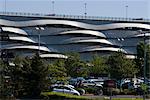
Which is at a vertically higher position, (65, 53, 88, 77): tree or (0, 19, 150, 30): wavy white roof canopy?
(0, 19, 150, 30): wavy white roof canopy

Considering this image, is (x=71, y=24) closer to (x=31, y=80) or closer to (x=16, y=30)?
(x=16, y=30)

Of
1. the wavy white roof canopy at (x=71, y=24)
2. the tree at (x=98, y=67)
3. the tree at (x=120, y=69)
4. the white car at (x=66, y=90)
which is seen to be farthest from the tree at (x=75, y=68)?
the wavy white roof canopy at (x=71, y=24)

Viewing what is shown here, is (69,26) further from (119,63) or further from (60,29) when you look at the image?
Answer: (119,63)

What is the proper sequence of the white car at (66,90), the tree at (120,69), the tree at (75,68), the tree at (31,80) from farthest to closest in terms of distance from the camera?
1. the tree at (75,68)
2. the tree at (120,69)
3. the white car at (66,90)
4. the tree at (31,80)

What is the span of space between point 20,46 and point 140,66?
1456 inches

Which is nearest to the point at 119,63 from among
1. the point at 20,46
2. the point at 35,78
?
the point at 35,78

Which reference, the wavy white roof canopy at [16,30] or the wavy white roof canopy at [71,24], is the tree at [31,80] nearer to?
the wavy white roof canopy at [16,30]

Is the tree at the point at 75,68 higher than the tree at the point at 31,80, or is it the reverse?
the tree at the point at 31,80

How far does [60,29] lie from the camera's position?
3666 inches

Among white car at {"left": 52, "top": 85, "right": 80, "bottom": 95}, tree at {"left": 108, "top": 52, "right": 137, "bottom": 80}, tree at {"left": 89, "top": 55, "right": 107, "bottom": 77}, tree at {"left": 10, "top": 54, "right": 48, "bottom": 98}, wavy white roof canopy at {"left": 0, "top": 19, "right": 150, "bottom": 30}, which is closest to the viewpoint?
tree at {"left": 10, "top": 54, "right": 48, "bottom": 98}

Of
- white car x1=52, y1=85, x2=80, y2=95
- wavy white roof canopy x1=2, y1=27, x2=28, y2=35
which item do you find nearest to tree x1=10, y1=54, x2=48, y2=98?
white car x1=52, y1=85, x2=80, y2=95

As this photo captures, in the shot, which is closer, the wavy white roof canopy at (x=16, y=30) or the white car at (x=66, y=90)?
the white car at (x=66, y=90)

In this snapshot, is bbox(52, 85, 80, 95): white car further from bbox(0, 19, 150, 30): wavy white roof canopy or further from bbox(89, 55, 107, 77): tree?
bbox(0, 19, 150, 30): wavy white roof canopy

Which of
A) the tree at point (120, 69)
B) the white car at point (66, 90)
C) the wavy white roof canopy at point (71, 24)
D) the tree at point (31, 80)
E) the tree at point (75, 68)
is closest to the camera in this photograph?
the tree at point (31, 80)
